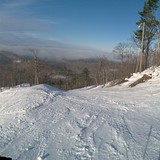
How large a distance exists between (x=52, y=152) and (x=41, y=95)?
7.14 m

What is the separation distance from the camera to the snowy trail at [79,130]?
5707 mm

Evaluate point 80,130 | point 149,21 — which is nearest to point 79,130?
point 80,130

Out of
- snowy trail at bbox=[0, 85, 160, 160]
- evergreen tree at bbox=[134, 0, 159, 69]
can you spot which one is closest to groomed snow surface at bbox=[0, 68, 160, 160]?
snowy trail at bbox=[0, 85, 160, 160]

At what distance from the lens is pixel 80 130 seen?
732cm

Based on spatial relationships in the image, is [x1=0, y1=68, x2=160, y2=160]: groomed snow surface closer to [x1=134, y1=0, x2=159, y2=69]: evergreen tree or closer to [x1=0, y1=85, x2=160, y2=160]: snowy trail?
[x1=0, y1=85, x2=160, y2=160]: snowy trail

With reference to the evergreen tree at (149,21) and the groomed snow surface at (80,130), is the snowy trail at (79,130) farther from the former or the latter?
the evergreen tree at (149,21)

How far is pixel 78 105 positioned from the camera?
36.3 feet

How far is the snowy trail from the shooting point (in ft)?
18.7

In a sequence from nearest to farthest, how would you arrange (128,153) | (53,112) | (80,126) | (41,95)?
(128,153)
(80,126)
(53,112)
(41,95)

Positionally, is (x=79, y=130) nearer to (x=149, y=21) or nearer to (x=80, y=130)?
(x=80, y=130)

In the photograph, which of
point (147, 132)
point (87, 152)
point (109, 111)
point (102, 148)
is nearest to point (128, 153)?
point (102, 148)

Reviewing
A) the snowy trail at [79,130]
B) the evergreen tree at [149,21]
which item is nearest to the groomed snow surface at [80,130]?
the snowy trail at [79,130]

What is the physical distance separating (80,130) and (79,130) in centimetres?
4

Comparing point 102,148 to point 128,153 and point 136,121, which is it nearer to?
point 128,153
